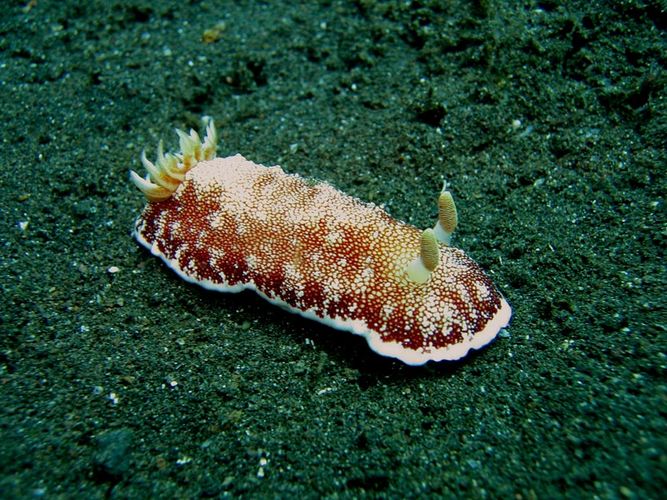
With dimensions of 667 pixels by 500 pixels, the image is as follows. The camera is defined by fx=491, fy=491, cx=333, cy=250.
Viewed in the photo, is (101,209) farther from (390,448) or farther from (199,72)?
(390,448)

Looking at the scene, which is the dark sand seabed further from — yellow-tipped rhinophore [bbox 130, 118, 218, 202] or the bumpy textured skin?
yellow-tipped rhinophore [bbox 130, 118, 218, 202]

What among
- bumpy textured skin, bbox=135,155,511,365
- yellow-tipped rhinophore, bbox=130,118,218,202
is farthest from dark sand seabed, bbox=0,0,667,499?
yellow-tipped rhinophore, bbox=130,118,218,202

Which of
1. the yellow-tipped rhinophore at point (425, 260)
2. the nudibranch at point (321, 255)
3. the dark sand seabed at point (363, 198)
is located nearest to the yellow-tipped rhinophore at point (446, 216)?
the nudibranch at point (321, 255)

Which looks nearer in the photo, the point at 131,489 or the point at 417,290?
the point at 131,489

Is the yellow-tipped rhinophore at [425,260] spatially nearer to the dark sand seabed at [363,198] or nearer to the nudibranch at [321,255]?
the nudibranch at [321,255]

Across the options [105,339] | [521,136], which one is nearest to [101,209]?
[105,339]

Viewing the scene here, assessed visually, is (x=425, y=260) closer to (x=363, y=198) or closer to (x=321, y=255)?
(x=321, y=255)

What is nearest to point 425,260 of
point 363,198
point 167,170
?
point 363,198

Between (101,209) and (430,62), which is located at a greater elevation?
(430,62)
